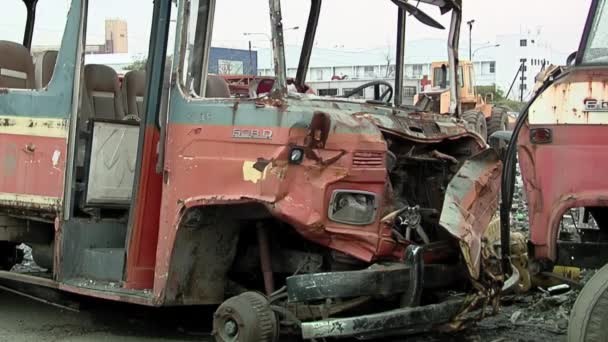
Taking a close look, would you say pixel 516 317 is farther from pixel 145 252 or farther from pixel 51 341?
pixel 51 341

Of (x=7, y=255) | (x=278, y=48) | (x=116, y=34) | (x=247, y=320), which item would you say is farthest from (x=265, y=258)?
(x=7, y=255)

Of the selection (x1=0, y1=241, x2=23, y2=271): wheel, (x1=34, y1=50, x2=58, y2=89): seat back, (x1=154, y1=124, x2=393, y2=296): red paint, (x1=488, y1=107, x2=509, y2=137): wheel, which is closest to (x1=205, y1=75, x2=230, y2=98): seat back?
(x1=154, y1=124, x2=393, y2=296): red paint

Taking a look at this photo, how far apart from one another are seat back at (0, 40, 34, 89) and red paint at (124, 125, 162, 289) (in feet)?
5.77

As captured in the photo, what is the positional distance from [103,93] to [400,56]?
2.75 metres

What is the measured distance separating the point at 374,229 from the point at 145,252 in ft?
5.74

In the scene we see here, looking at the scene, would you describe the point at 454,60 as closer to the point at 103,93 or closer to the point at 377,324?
the point at 377,324

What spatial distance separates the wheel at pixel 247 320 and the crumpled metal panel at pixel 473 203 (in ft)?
4.17

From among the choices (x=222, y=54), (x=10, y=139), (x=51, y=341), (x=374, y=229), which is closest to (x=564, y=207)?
(x=374, y=229)

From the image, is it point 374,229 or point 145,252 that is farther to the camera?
point 145,252

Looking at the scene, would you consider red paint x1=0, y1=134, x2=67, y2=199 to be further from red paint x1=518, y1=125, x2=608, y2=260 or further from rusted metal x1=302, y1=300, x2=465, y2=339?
red paint x1=518, y1=125, x2=608, y2=260

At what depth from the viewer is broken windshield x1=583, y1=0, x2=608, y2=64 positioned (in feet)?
14.1

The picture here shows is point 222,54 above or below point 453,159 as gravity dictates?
above

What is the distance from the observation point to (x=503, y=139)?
555 centimetres

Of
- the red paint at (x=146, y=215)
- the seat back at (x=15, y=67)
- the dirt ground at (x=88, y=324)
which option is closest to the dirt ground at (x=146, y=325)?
the dirt ground at (x=88, y=324)
